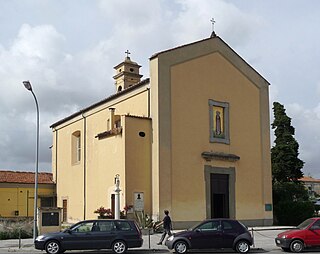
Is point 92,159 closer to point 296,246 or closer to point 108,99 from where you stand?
point 108,99

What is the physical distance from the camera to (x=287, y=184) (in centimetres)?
3959

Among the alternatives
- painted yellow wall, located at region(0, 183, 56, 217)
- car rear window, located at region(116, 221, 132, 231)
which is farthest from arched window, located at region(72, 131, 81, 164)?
car rear window, located at region(116, 221, 132, 231)

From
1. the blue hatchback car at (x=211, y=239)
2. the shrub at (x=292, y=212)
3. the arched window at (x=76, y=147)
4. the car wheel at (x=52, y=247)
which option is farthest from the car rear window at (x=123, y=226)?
the arched window at (x=76, y=147)

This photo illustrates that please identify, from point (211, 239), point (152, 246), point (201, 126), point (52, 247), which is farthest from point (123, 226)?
point (201, 126)

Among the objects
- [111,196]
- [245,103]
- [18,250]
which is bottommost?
[18,250]

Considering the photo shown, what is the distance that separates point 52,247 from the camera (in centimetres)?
1917

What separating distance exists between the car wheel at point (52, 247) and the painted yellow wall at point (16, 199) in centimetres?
2164

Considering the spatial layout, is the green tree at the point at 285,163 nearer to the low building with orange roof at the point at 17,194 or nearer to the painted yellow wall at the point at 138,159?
the painted yellow wall at the point at 138,159

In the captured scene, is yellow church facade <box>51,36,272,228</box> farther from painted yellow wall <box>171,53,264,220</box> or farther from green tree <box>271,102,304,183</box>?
green tree <box>271,102,304,183</box>

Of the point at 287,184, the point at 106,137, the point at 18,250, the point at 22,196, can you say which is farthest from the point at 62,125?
the point at 18,250

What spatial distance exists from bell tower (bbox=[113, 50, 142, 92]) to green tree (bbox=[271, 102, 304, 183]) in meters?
14.2

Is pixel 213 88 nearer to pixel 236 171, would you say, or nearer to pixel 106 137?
pixel 236 171

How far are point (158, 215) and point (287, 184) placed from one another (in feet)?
47.7

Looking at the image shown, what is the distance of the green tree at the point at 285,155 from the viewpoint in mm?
45312
